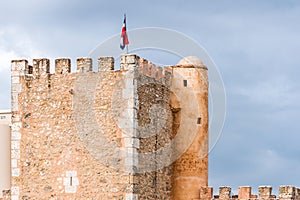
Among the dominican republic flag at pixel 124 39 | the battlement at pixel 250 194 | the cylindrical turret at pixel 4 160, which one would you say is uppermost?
the dominican republic flag at pixel 124 39

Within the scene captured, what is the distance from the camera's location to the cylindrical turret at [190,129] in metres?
31.6

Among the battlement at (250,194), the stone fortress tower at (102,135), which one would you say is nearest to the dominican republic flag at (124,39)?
the stone fortress tower at (102,135)

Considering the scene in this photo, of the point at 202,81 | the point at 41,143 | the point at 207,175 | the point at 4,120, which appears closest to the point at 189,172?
the point at 207,175

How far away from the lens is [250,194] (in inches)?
1190

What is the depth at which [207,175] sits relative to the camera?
32.0 m

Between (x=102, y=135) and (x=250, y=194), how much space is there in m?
5.19

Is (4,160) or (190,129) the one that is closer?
(190,129)

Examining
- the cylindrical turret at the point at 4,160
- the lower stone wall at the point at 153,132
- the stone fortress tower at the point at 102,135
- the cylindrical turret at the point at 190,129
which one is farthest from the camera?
the cylindrical turret at the point at 4,160

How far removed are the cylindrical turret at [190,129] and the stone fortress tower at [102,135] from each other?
34 mm

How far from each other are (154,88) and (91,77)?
7.20ft

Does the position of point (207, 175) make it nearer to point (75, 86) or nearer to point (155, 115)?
point (155, 115)

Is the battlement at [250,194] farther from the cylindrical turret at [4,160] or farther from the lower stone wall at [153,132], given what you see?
the cylindrical turret at [4,160]

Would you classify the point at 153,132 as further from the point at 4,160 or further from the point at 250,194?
the point at 4,160

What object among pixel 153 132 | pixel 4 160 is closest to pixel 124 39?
pixel 153 132
